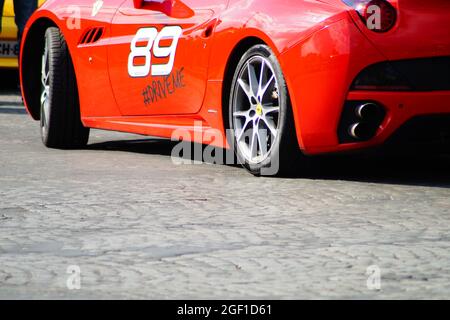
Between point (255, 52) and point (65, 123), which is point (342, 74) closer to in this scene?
point (255, 52)

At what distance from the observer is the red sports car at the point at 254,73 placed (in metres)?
6.04

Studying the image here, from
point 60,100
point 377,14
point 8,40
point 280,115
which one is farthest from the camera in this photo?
point 8,40

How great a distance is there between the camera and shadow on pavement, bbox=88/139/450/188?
6660 mm

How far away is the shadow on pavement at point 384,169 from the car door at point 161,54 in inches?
21.7

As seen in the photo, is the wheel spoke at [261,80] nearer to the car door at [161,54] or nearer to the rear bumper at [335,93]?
the rear bumper at [335,93]

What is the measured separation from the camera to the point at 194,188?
6.40 meters

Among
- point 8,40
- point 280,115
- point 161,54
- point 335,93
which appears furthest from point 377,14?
point 8,40

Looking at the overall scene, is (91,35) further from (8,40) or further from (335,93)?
(8,40)

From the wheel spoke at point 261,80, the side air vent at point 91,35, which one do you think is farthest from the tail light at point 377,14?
the side air vent at point 91,35

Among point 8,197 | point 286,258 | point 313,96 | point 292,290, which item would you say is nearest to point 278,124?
point 313,96

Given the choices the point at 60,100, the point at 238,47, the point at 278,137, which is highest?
the point at 238,47

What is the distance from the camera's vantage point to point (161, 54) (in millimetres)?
7340

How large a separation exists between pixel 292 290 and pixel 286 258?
0.53 meters

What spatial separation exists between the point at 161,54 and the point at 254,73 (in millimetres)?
841
